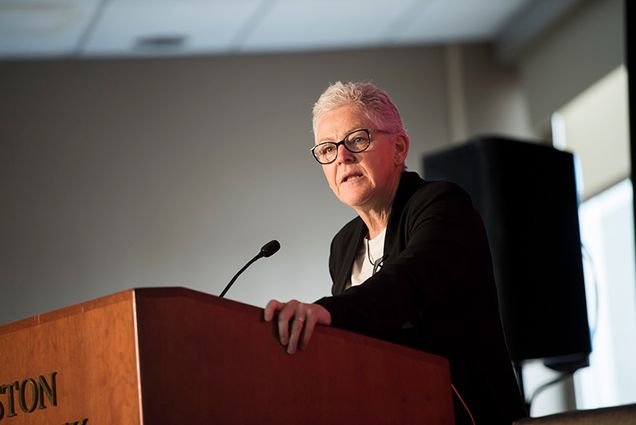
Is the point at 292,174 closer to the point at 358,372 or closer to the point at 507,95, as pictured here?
the point at 507,95

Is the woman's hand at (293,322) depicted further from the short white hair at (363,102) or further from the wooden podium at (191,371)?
the short white hair at (363,102)

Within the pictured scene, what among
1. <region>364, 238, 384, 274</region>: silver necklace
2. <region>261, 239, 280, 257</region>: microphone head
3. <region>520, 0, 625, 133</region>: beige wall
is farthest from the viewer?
<region>520, 0, 625, 133</region>: beige wall

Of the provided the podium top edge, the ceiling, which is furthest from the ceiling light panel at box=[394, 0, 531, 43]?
the podium top edge

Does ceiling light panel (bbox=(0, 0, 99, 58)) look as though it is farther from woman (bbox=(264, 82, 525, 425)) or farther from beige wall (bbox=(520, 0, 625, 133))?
woman (bbox=(264, 82, 525, 425))

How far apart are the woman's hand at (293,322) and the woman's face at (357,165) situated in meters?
0.73

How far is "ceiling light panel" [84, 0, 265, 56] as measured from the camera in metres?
6.88

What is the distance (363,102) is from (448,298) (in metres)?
0.51

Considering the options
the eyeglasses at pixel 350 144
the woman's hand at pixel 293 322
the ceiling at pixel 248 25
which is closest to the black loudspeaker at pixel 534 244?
the ceiling at pixel 248 25

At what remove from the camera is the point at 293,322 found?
5.14 ft

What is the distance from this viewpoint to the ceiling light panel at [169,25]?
271 inches

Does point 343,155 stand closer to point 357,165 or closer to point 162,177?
point 357,165

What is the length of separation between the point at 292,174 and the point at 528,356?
342 centimetres

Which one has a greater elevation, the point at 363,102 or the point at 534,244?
the point at 534,244

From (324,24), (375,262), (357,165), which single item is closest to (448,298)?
(375,262)
